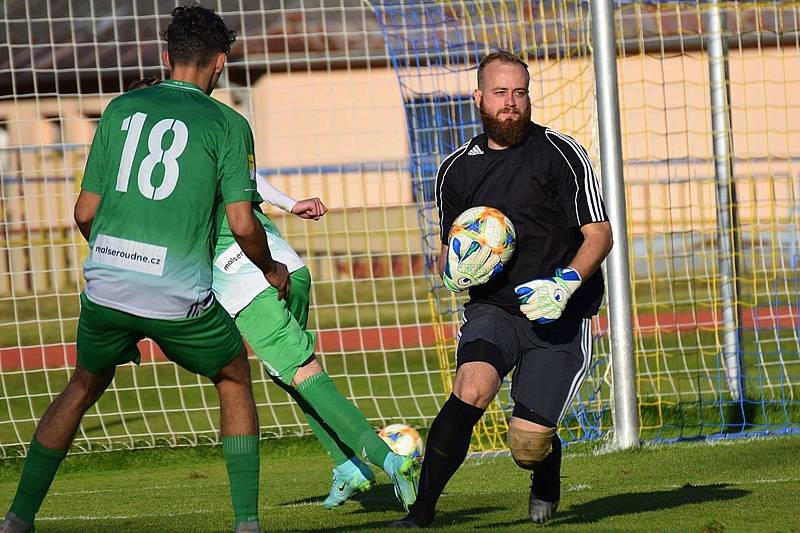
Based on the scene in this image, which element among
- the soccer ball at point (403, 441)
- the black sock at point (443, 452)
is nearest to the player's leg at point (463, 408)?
→ the black sock at point (443, 452)

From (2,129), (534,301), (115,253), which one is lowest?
(534,301)

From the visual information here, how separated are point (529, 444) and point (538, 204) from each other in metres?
0.96

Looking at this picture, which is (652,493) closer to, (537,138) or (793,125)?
(537,138)

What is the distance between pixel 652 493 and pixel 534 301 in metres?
1.79

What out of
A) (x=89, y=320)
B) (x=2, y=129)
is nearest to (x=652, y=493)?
(x=89, y=320)

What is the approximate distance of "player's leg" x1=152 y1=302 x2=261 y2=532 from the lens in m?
4.52

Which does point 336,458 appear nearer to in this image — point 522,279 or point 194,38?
point 522,279

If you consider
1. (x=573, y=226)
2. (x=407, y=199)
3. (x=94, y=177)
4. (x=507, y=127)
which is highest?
(x=407, y=199)

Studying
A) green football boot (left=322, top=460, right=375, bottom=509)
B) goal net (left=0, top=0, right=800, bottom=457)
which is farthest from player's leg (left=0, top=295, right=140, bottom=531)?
goal net (left=0, top=0, right=800, bottom=457)

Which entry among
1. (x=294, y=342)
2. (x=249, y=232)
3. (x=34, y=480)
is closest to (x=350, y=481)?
(x=294, y=342)

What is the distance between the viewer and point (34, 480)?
4.70 meters

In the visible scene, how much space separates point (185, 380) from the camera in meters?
12.5

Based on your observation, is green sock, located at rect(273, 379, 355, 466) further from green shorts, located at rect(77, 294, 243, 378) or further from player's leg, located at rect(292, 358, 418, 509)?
green shorts, located at rect(77, 294, 243, 378)

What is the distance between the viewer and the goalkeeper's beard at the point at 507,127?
5129mm
